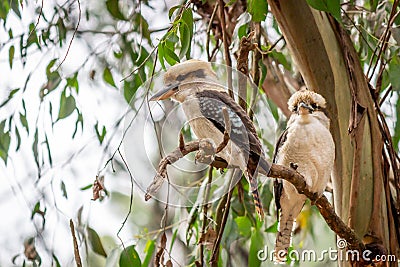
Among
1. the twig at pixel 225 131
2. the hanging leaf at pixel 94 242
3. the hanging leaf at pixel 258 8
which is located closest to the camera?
the twig at pixel 225 131

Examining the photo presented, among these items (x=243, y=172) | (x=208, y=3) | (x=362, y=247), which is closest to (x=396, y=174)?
(x=362, y=247)

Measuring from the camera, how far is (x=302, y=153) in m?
1.45

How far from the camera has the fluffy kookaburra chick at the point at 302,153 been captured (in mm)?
1390

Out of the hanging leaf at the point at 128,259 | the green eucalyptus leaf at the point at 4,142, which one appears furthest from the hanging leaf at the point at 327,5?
the green eucalyptus leaf at the point at 4,142

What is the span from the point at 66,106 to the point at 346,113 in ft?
2.32

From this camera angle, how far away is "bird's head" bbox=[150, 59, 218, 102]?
Result: 46.6 inches

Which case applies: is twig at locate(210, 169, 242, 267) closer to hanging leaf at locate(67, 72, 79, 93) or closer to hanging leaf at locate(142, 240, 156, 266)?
hanging leaf at locate(142, 240, 156, 266)

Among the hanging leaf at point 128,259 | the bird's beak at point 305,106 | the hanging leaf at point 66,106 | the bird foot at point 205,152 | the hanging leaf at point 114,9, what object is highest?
the hanging leaf at point 114,9

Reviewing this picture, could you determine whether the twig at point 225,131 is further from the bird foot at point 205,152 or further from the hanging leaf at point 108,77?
the hanging leaf at point 108,77

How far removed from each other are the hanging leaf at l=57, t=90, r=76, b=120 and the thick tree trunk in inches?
24.7

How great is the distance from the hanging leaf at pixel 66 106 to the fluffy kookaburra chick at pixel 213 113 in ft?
Result: 2.10

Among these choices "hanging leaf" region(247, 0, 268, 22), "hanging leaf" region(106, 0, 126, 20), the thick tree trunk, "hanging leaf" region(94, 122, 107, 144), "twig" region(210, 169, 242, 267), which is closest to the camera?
"twig" region(210, 169, 242, 267)

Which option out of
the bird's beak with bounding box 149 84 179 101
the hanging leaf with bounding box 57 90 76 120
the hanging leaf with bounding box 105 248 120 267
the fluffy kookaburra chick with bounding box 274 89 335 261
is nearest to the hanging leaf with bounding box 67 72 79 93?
the hanging leaf with bounding box 57 90 76 120

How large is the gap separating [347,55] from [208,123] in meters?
0.42
